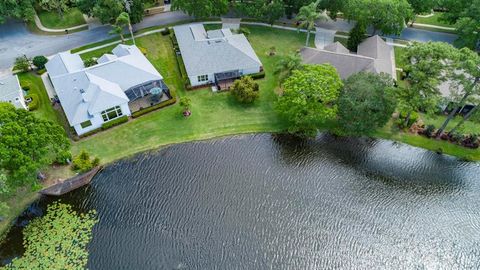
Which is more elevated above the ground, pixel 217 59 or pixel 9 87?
pixel 9 87

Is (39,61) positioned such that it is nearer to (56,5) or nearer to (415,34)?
(56,5)

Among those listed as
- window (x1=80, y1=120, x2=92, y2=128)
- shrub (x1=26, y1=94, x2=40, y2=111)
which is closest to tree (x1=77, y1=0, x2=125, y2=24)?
shrub (x1=26, y1=94, x2=40, y2=111)

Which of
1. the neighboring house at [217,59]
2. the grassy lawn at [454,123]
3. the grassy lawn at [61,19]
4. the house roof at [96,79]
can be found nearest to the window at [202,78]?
the neighboring house at [217,59]

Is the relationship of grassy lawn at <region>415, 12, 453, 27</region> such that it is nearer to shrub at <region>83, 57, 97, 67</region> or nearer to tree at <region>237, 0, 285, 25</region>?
tree at <region>237, 0, 285, 25</region>

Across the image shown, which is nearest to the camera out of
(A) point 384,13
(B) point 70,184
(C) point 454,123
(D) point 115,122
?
(B) point 70,184

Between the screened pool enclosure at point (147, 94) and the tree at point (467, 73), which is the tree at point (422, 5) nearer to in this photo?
the tree at point (467, 73)

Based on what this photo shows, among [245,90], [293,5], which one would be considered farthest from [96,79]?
[293,5]
